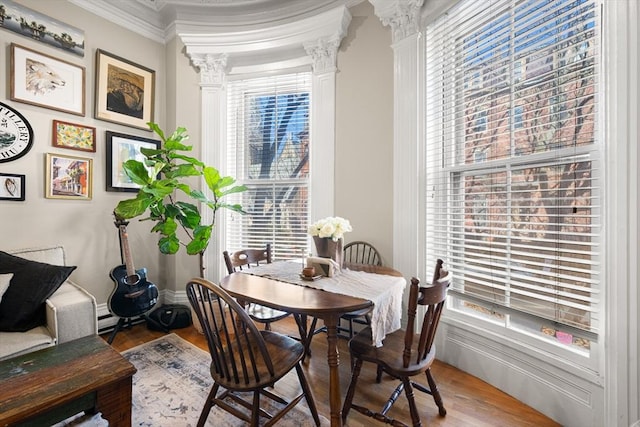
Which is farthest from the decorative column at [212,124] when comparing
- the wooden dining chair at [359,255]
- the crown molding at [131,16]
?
the wooden dining chair at [359,255]

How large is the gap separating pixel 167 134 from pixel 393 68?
2730 mm

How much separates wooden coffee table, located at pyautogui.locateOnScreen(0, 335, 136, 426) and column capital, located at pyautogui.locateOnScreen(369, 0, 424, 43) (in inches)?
120

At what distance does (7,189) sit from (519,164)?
158 inches

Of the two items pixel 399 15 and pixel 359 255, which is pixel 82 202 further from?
pixel 399 15

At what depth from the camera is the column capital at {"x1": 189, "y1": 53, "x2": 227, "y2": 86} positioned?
129 inches

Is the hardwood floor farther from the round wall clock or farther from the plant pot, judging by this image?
the round wall clock

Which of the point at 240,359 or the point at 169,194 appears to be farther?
the point at 169,194

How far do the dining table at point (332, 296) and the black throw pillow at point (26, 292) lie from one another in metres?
1.26

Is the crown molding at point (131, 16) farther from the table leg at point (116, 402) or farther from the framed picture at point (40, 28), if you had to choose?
the table leg at point (116, 402)

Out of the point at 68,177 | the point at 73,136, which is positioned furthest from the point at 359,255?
the point at 73,136

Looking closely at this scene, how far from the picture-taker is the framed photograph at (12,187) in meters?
2.38

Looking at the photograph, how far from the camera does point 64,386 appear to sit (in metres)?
1.23

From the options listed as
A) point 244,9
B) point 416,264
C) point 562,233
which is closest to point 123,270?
point 416,264

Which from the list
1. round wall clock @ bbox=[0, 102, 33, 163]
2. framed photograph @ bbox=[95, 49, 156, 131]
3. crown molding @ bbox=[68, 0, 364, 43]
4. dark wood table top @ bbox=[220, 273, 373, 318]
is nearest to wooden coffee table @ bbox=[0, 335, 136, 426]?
dark wood table top @ bbox=[220, 273, 373, 318]
